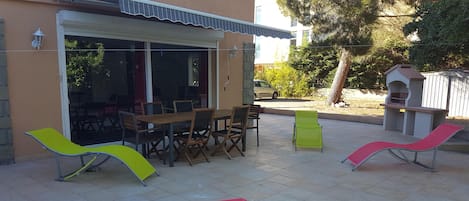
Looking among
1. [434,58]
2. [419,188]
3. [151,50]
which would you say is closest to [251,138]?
[151,50]

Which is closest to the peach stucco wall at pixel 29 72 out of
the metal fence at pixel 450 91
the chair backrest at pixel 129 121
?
the chair backrest at pixel 129 121

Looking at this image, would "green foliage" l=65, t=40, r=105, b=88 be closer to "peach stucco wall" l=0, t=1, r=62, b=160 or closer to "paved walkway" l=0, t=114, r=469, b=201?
"peach stucco wall" l=0, t=1, r=62, b=160

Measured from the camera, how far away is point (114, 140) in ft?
25.8

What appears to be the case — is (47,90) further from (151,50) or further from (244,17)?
(244,17)

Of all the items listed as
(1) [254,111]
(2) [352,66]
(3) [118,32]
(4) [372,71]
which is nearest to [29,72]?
(3) [118,32]

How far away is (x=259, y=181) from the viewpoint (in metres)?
5.41

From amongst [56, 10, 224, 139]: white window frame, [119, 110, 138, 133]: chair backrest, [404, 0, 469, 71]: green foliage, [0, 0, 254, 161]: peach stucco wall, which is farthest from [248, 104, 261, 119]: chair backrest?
[404, 0, 469, 71]: green foliage

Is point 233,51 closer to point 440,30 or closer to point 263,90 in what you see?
point 440,30

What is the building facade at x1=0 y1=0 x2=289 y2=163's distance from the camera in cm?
605

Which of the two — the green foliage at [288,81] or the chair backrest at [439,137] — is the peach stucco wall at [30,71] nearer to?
the chair backrest at [439,137]

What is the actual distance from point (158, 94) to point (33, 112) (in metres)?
3.03

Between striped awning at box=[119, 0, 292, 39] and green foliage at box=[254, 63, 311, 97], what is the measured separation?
60.0ft

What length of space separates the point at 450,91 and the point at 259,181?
12.0 m

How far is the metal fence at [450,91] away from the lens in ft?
42.9
